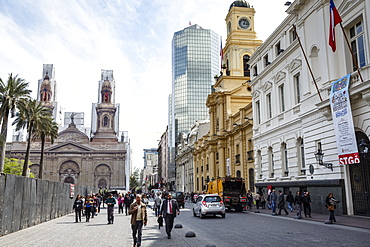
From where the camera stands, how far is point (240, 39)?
4750 centimetres

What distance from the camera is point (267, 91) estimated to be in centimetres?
2947

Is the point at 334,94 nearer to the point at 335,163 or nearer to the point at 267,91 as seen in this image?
the point at 335,163

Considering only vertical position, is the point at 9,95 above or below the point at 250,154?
above

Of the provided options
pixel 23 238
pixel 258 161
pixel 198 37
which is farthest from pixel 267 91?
pixel 198 37

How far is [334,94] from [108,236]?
12.7m

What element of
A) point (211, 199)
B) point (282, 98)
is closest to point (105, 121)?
point (282, 98)

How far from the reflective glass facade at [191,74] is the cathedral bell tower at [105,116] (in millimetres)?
24992

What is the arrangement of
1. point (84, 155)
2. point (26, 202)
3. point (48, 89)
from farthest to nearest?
point (48, 89)
point (84, 155)
point (26, 202)

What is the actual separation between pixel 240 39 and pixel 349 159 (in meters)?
33.4

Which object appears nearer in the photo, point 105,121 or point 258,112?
point 258,112

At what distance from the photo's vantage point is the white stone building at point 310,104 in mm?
17156

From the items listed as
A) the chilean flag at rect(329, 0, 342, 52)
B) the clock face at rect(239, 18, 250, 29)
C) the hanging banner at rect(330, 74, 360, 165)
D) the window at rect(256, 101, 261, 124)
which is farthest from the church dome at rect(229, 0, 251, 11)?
the hanging banner at rect(330, 74, 360, 165)

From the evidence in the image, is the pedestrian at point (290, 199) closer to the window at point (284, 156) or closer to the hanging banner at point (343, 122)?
the window at point (284, 156)

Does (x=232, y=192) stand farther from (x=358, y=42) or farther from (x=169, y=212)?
(x=169, y=212)
